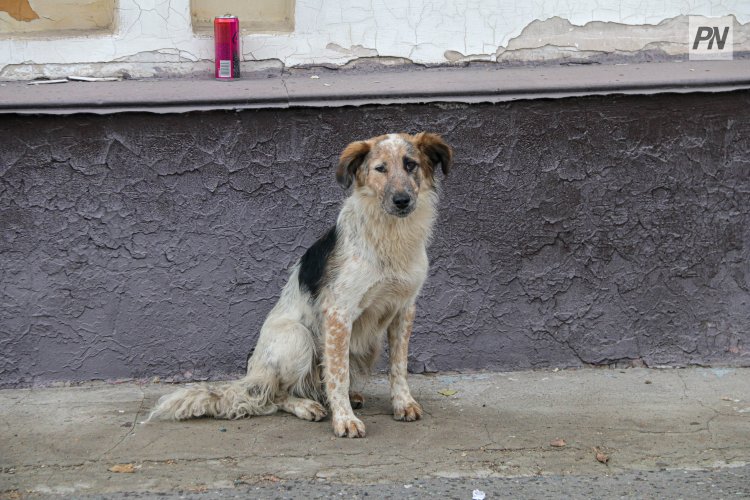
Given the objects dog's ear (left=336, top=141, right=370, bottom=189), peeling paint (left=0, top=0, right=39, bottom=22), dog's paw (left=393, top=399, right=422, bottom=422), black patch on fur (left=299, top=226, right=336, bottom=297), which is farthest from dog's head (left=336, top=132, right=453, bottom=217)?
peeling paint (left=0, top=0, right=39, bottom=22)

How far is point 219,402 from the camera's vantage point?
5.11 metres

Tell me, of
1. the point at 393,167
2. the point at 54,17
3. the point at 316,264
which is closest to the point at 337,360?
the point at 316,264

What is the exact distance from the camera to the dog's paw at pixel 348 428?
4832mm

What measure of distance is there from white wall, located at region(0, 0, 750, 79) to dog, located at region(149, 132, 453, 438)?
4.36 ft

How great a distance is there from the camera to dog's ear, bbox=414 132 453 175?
16.2ft

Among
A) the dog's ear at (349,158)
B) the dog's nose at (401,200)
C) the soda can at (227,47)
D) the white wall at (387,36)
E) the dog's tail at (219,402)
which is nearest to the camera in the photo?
the dog's nose at (401,200)

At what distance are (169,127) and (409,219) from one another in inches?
59.9

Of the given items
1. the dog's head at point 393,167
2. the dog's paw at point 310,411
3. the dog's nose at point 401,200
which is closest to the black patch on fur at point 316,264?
the dog's head at point 393,167

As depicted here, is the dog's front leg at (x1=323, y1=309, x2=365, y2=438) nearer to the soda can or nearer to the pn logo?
the soda can

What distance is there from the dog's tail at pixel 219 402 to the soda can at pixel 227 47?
1.93 meters

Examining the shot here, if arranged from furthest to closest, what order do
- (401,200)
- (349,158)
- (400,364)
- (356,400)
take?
(356,400)
(400,364)
(349,158)
(401,200)

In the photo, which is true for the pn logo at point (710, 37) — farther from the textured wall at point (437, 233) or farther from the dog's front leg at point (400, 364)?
the dog's front leg at point (400, 364)

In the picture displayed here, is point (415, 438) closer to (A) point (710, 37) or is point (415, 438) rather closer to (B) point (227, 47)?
(B) point (227, 47)

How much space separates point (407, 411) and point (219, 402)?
0.97 meters
